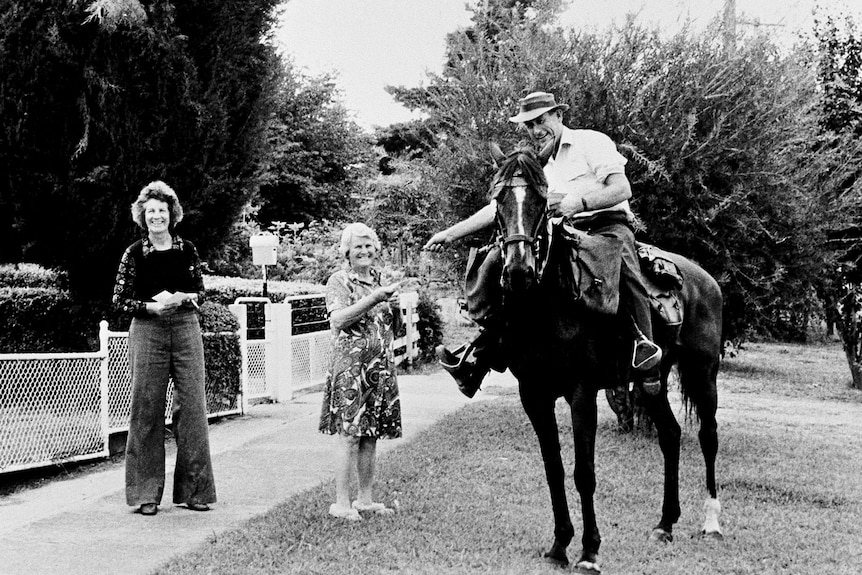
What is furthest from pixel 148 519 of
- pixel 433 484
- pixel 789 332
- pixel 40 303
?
pixel 789 332

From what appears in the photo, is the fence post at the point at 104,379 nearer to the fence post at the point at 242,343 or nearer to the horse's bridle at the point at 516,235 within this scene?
the fence post at the point at 242,343

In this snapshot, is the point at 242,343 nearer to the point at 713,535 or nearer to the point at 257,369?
the point at 257,369

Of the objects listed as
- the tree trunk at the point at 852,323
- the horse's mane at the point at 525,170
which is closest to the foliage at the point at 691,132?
the horse's mane at the point at 525,170

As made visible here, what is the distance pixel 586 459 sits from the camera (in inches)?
210

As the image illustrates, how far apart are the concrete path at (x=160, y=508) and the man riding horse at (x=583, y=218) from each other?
6.96 ft

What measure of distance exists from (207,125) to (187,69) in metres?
0.68

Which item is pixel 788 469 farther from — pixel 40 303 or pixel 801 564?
pixel 40 303

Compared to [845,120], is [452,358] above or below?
below

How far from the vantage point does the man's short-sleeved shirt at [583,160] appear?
5855 millimetres

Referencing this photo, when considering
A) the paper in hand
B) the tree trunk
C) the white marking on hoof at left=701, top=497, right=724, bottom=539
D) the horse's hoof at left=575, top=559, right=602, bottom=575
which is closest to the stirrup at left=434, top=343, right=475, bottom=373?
the horse's hoof at left=575, top=559, right=602, bottom=575

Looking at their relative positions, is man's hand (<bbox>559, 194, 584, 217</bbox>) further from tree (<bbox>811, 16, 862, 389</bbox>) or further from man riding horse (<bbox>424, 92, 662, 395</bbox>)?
tree (<bbox>811, 16, 862, 389</bbox>)

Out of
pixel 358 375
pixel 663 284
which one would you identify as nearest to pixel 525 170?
pixel 663 284

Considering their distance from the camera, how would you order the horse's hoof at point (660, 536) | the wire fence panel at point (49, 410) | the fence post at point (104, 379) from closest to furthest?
1. the horse's hoof at point (660, 536)
2. the wire fence panel at point (49, 410)
3. the fence post at point (104, 379)

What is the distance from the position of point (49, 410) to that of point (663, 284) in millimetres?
5173
